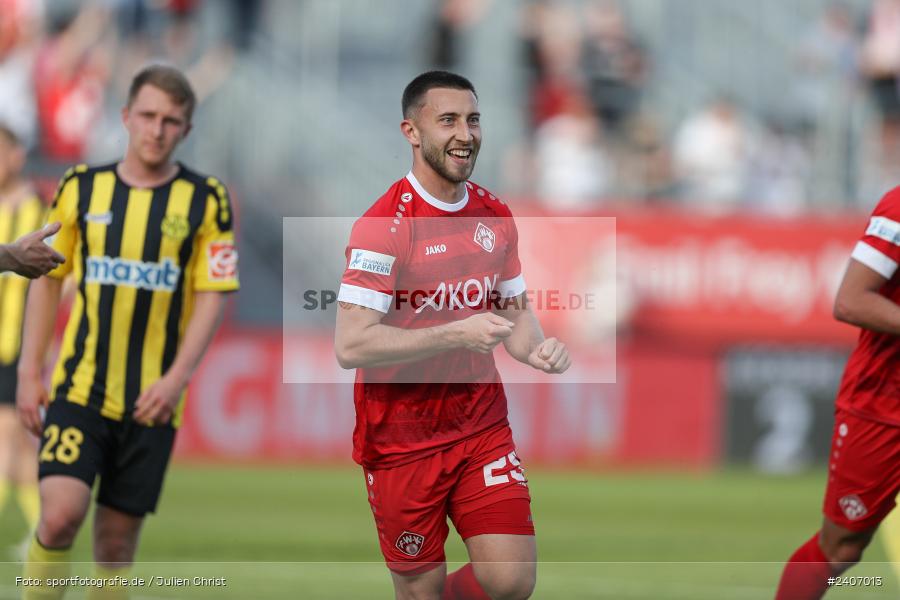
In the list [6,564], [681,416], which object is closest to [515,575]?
[6,564]

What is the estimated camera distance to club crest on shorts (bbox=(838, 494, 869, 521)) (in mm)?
6312

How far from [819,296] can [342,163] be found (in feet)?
19.2

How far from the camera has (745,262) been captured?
17.7 m

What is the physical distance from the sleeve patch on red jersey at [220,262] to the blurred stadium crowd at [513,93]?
10056mm

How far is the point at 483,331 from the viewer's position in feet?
17.2

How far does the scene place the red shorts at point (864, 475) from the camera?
20.6ft

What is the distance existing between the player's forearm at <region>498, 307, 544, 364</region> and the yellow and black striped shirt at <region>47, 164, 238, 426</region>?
4.77ft

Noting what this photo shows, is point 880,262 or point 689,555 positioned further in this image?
point 689,555

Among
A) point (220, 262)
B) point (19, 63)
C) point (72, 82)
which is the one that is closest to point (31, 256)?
point (220, 262)

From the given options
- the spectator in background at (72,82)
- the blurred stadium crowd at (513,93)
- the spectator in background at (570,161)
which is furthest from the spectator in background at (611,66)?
the spectator in background at (72,82)

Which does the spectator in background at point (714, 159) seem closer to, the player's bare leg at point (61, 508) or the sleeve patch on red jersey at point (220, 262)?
the sleeve patch on red jersey at point (220, 262)

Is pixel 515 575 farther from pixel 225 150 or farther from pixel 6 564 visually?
pixel 225 150

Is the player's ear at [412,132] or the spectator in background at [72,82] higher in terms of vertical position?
the spectator in background at [72,82]

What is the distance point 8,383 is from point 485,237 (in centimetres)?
498
